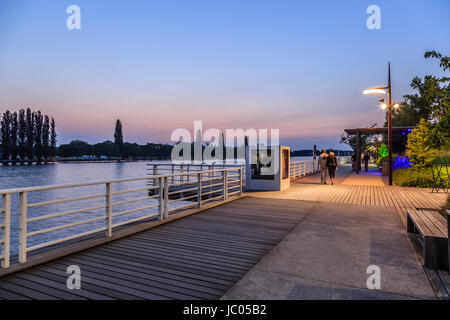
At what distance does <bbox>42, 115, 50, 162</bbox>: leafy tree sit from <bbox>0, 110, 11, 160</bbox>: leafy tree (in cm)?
966

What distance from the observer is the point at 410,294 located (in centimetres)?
274

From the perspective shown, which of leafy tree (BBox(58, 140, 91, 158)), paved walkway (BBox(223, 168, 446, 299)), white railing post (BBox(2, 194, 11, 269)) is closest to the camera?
paved walkway (BBox(223, 168, 446, 299))

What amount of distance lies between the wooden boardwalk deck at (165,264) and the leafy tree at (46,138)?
106 m

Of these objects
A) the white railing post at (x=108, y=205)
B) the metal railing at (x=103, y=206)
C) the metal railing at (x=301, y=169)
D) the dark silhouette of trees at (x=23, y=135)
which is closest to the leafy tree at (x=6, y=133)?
the dark silhouette of trees at (x=23, y=135)

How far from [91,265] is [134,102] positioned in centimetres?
14463

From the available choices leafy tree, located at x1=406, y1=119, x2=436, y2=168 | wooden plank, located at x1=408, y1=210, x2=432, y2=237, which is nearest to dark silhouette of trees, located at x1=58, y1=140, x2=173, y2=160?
leafy tree, located at x1=406, y1=119, x2=436, y2=168

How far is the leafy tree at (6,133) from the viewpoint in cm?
8806

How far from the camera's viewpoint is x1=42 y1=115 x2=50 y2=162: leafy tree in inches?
3634

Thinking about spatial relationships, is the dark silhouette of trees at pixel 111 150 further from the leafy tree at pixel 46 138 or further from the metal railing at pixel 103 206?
the metal railing at pixel 103 206

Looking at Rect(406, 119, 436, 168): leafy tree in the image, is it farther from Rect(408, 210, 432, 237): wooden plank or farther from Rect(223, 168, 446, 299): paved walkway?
Rect(408, 210, 432, 237): wooden plank

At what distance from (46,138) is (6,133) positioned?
1135cm

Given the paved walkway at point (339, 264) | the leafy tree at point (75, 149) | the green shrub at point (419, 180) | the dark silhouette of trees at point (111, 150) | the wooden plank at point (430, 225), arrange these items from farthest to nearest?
the dark silhouette of trees at point (111, 150) → the leafy tree at point (75, 149) → the green shrub at point (419, 180) → the wooden plank at point (430, 225) → the paved walkway at point (339, 264)

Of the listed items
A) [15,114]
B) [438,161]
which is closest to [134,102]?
[15,114]

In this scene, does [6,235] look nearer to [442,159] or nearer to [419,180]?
[419,180]
